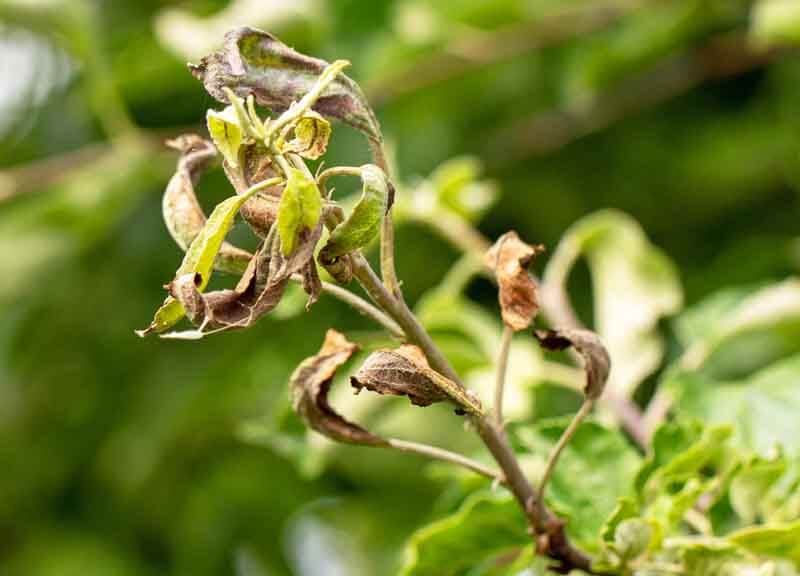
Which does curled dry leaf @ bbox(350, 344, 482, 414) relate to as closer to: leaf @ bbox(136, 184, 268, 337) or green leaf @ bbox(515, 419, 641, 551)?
leaf @ bbox(136, 184, 268, 337)

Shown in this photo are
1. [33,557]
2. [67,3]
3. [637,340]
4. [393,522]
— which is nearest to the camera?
[637,340]

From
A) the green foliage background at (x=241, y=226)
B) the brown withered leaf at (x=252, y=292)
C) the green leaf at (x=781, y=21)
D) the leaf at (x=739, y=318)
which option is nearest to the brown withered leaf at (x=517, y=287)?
the brown withered leaf at (x=252, y=292)

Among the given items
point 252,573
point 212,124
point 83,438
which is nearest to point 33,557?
point 83,438

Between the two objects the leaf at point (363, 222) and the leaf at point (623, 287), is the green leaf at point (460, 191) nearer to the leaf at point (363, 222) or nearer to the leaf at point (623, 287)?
the leaf at point (623, 287)

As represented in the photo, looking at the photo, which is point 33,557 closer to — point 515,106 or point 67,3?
point 67,3

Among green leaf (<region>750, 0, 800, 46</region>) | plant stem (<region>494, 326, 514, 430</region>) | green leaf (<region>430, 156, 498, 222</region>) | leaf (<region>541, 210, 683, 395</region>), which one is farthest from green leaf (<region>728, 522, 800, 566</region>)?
green leaf (<region>750, 0, 800, 46</region>)
